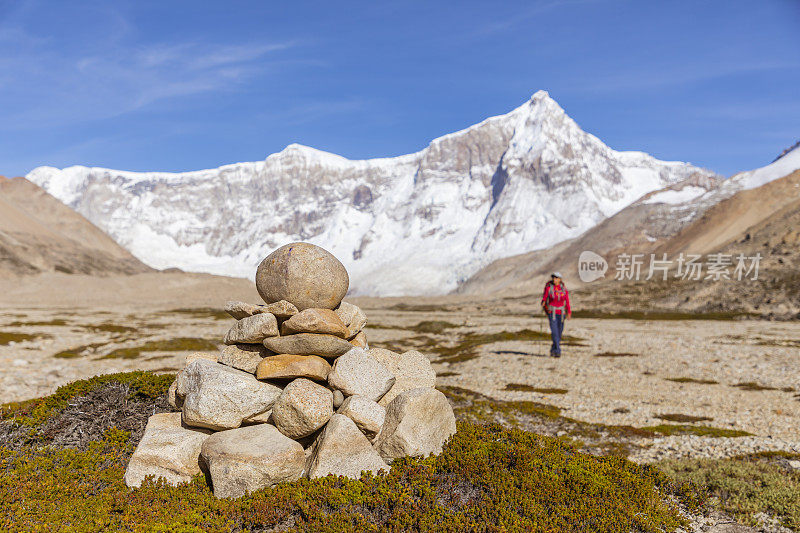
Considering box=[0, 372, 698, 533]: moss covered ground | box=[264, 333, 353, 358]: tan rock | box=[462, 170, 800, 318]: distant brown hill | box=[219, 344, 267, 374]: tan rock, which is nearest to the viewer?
box=[0, 372, 698, 533]: moss covered ground

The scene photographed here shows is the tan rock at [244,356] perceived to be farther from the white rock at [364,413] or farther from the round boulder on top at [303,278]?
the white rock at [364,413]

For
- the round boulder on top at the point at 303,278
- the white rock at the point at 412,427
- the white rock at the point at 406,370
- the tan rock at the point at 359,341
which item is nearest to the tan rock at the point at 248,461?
the white rock at the point at 412,427

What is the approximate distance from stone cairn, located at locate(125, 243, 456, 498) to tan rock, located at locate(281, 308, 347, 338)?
0.02 m

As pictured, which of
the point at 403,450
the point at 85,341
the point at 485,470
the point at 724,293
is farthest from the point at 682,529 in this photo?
the point at 724,293

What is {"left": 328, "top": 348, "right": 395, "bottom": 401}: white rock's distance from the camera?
11.4 m

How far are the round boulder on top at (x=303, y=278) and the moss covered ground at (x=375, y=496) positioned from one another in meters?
4.35

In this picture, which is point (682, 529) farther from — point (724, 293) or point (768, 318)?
point (724, 293)

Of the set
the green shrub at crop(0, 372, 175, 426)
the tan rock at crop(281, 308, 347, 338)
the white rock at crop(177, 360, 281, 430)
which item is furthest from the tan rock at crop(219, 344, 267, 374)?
the green shrub at crop(0, 372, 175, 426)

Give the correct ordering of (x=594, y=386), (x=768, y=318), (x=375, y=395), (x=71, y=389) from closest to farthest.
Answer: (x=375, y=395) → (x=71, y=389) → (x=594, y=386) → (x=768, y=318)

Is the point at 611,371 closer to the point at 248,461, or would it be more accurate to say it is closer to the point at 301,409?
the point at 301,409

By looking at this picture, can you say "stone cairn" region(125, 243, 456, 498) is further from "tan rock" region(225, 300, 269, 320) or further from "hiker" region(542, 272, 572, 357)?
"hiker" region(542, 272, 572, 357)

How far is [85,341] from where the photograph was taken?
163 ft

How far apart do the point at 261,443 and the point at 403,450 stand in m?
2.92

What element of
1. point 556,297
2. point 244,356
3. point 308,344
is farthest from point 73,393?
point 556,297
